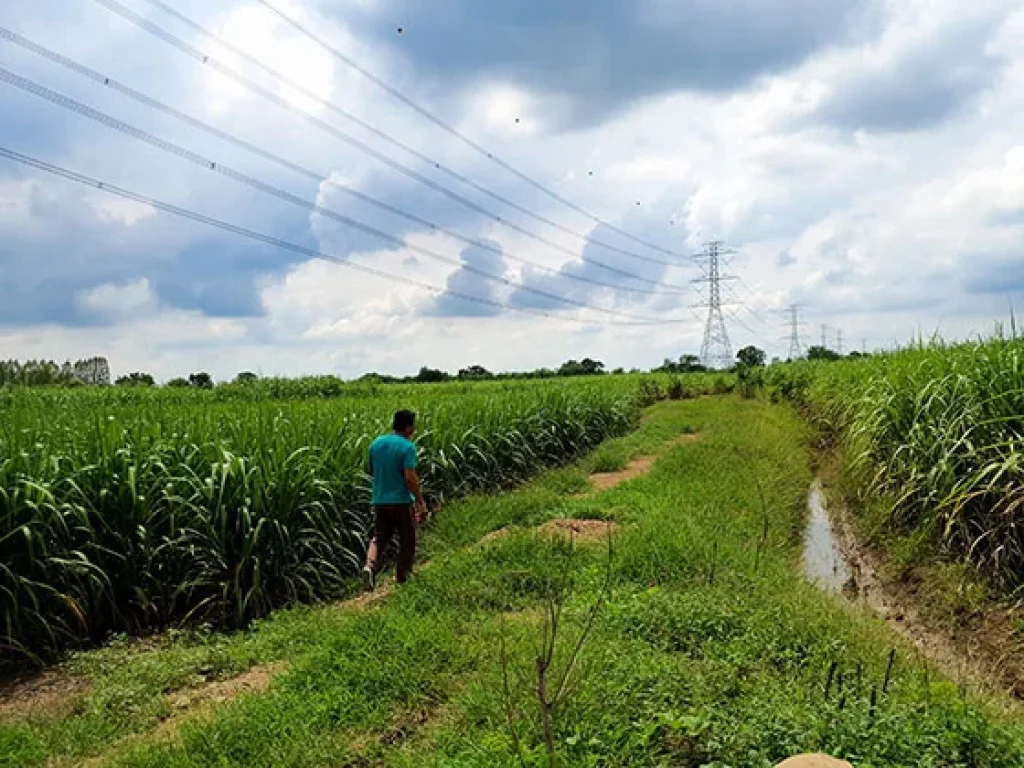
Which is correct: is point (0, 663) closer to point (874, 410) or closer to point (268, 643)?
point (268, 643)

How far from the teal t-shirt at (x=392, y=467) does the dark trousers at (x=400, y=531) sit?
10 cm

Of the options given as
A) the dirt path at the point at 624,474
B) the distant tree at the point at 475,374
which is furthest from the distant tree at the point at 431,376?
the dirt path at the point at 624,474

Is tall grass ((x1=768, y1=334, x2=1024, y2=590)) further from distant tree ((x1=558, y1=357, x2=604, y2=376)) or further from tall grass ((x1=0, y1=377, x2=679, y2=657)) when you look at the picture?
distant tree ((x1=558, y1=357, x2=604, y2=376))

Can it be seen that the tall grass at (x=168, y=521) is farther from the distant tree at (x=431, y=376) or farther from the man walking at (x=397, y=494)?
the distant tree at (x=431, y=376)

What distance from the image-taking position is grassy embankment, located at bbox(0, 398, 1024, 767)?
3582 mm

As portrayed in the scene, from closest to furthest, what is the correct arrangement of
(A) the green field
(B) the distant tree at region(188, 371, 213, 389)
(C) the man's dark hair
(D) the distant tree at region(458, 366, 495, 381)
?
(A) the green field → (C) the man's dark hair → (B) the distant tree at region(188, 371, 213, 389) → (D) the distant tree at region(458, 366, 495, 381)

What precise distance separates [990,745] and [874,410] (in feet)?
24.8

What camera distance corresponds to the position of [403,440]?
7395mm

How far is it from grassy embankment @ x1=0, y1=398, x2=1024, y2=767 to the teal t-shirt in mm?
818

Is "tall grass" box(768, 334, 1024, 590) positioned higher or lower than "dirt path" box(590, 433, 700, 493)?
higher

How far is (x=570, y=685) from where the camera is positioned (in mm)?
3992

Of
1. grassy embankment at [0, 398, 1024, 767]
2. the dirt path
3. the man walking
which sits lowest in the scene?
grassy embankment at [0, 398, 1024, 767]

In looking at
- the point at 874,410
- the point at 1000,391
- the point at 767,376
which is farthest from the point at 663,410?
the point at 1000,391

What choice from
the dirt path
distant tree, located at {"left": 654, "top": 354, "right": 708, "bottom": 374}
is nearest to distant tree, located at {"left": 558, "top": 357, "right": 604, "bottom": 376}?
distant tree, located at {"left": 654, "top": 354, "right": 708, "bottom": 374}
